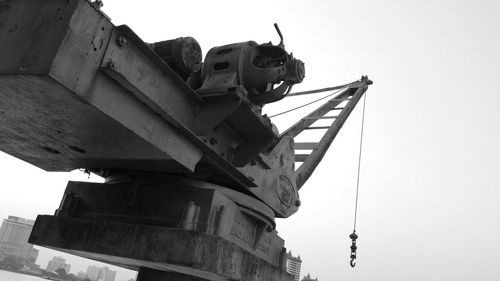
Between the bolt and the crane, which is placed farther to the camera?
the bolt

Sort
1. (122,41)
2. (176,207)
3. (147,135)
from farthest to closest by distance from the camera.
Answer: (176,207), (147,135), (122,41)

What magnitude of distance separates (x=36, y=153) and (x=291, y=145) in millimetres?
4877

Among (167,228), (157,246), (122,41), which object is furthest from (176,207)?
(122,41)

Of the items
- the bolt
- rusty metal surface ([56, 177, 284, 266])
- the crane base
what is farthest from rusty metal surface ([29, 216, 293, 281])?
the bolt

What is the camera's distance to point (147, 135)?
449 centimetres

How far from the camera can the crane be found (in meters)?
3.76

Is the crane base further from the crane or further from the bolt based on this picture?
the bolt

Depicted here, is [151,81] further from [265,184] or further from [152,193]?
[265,184]

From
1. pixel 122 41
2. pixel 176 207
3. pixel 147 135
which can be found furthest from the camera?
pixel 176 207

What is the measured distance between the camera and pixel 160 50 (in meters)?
5.69

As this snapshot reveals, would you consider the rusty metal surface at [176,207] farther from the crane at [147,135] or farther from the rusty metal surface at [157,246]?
the rusty metal surface at [157,246]

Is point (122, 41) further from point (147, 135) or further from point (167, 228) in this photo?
point (167, 228)

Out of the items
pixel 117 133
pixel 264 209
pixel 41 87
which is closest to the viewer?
pixel 41 87

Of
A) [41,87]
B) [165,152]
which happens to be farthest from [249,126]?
[41,87]
